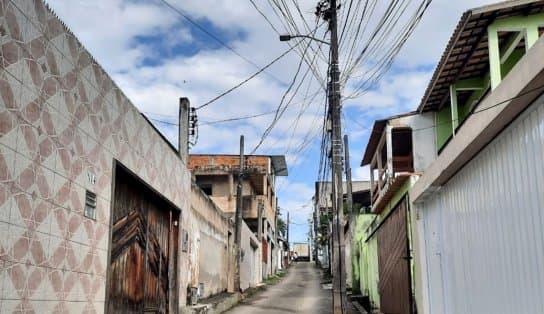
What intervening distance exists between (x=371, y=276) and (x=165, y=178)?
356 inches

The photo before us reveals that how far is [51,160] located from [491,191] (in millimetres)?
4674

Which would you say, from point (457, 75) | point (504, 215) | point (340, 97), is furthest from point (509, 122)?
point (340, 97)

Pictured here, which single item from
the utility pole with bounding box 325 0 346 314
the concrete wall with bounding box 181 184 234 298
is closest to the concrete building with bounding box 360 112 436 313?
the utility pole with bounding box 325 0 346 314

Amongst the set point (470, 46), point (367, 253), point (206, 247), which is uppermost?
point (470, 46)

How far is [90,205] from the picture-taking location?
726 cm

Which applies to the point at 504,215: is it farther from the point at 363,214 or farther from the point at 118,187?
the point at 363,214

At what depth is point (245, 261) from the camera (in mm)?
26844

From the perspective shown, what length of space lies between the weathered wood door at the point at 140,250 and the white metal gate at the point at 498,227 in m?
4.79

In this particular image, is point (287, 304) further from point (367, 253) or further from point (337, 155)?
point (337, 155)

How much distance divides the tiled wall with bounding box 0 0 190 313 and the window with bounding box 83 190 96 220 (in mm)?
88

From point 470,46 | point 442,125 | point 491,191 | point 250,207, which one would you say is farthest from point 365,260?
point 250,207

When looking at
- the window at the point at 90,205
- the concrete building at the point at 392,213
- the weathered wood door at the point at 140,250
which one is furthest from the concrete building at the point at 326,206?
the window at the point at 90,205

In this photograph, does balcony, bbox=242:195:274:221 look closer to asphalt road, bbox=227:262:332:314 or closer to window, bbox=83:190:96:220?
asphalt road, bbox=227:262:332:314

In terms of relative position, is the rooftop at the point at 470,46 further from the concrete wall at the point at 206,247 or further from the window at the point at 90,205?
the window at the point at 90,205
